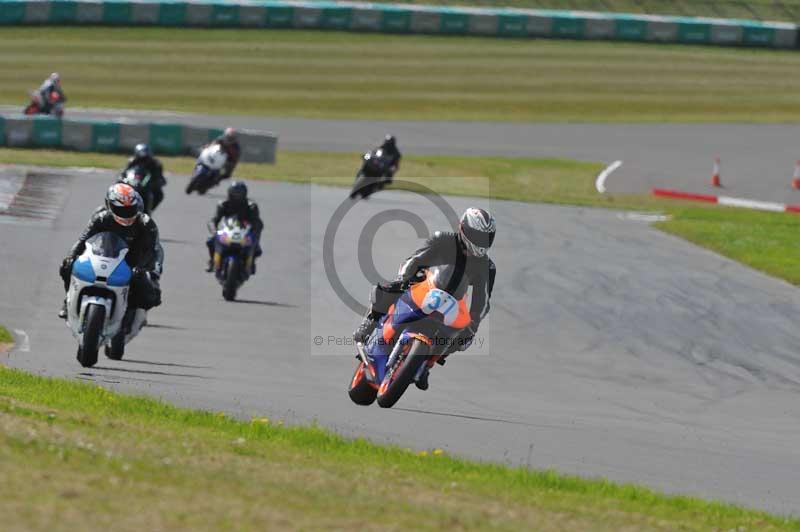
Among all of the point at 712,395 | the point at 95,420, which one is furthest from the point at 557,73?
the point at 95,420

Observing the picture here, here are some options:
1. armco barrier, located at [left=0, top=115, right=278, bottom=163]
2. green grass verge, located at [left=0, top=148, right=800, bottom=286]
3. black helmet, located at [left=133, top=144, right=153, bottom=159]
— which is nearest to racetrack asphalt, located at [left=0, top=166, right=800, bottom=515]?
green grass verge, located at [left=0, top=148, right=800, bottom=286]

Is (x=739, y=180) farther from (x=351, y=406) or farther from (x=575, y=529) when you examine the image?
(x=575, y=529)

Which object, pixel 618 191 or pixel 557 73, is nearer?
pixel 618 191

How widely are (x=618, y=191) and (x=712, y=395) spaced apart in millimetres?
21617

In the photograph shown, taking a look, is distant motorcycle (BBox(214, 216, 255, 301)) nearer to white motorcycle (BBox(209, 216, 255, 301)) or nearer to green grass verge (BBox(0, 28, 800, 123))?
white motorcycle (BBox(209, 216, 255, 301))

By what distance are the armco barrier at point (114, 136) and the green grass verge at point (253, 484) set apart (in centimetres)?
2758

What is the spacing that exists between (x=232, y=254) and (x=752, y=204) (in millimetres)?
18340

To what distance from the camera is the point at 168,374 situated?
512 inches

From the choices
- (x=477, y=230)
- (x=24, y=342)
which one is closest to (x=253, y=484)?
(x=477, y=230)

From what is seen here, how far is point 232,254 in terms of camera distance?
61.3 ft

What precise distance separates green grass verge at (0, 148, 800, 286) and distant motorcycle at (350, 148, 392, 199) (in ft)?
8.38

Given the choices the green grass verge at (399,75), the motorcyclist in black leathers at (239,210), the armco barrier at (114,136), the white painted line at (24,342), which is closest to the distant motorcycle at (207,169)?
the armco barrier at (114,136)

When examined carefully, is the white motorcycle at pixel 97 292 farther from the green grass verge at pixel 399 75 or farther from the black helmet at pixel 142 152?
the green grass verge at pixel 399 75

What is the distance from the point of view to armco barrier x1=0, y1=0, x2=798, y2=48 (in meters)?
57.7
